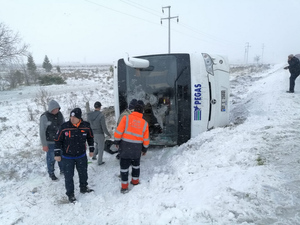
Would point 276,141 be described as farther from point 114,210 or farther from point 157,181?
point 114,210

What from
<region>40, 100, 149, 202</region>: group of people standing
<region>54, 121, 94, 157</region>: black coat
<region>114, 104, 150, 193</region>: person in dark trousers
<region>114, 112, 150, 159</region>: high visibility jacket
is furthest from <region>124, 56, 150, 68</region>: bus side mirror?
<region>54, 121, 94, 157</region>: black coat

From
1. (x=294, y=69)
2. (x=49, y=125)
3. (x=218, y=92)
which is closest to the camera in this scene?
(x=49, y=125)

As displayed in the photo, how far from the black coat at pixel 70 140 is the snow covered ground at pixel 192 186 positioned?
841 mm

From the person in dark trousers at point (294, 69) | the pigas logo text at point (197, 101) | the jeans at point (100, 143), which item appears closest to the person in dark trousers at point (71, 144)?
the jeans at point (100, 143)

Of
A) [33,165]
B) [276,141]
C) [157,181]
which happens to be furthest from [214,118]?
[33,165]

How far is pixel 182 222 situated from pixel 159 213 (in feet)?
1.30

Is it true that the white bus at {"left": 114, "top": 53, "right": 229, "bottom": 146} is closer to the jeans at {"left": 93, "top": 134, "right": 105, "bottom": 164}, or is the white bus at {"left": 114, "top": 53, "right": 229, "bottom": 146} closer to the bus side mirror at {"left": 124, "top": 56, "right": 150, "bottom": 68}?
the bus side mirror at {"left": 124, "top": 56, "right": 150, "bottom": 68}

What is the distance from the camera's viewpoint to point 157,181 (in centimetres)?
364

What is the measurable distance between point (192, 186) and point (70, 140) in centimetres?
211

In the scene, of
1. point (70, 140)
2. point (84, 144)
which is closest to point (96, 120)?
point (84, 144)

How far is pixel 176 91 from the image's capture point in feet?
16.4

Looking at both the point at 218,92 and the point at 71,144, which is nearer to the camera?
the point at 71,144

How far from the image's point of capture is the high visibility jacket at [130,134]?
3732 mm

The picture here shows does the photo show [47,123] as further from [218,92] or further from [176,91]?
[218,92]
